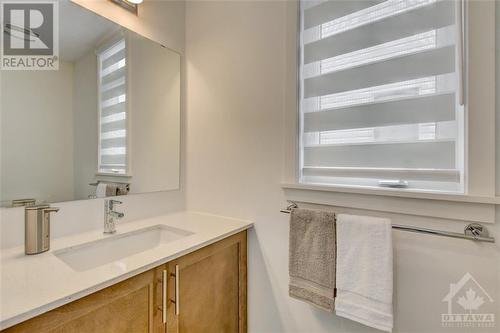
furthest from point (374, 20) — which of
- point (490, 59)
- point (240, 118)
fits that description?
point (240, 118)

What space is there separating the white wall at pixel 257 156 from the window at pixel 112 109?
0.45 m

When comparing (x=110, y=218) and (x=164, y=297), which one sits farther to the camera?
(x=110, y=218)

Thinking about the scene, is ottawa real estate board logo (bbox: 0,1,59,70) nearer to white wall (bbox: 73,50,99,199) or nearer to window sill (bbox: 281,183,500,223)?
white wall (bbox: 73,50,99,199)

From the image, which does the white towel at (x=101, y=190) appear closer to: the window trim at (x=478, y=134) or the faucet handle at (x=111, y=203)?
the faucet handle at (x=111, y=203)

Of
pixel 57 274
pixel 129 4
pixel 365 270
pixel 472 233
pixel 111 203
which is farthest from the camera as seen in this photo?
pixel 129 4

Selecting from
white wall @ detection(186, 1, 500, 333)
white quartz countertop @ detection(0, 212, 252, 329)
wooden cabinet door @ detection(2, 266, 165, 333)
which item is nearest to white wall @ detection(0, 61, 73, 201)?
white quartz countertop @ detection(0, 212, 252, 329)

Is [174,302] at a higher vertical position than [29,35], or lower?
lower

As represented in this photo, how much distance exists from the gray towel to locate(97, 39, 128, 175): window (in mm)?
979

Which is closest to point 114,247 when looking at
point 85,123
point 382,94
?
point 85,123

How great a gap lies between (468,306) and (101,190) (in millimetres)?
1660

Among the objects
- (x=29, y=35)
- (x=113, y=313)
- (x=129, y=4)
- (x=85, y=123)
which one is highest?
(x=129, y=4)

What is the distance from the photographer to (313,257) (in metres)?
1.09

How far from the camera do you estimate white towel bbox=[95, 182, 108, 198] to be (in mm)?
1213

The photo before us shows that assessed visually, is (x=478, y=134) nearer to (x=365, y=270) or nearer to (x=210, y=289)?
(x=365, y=270)
